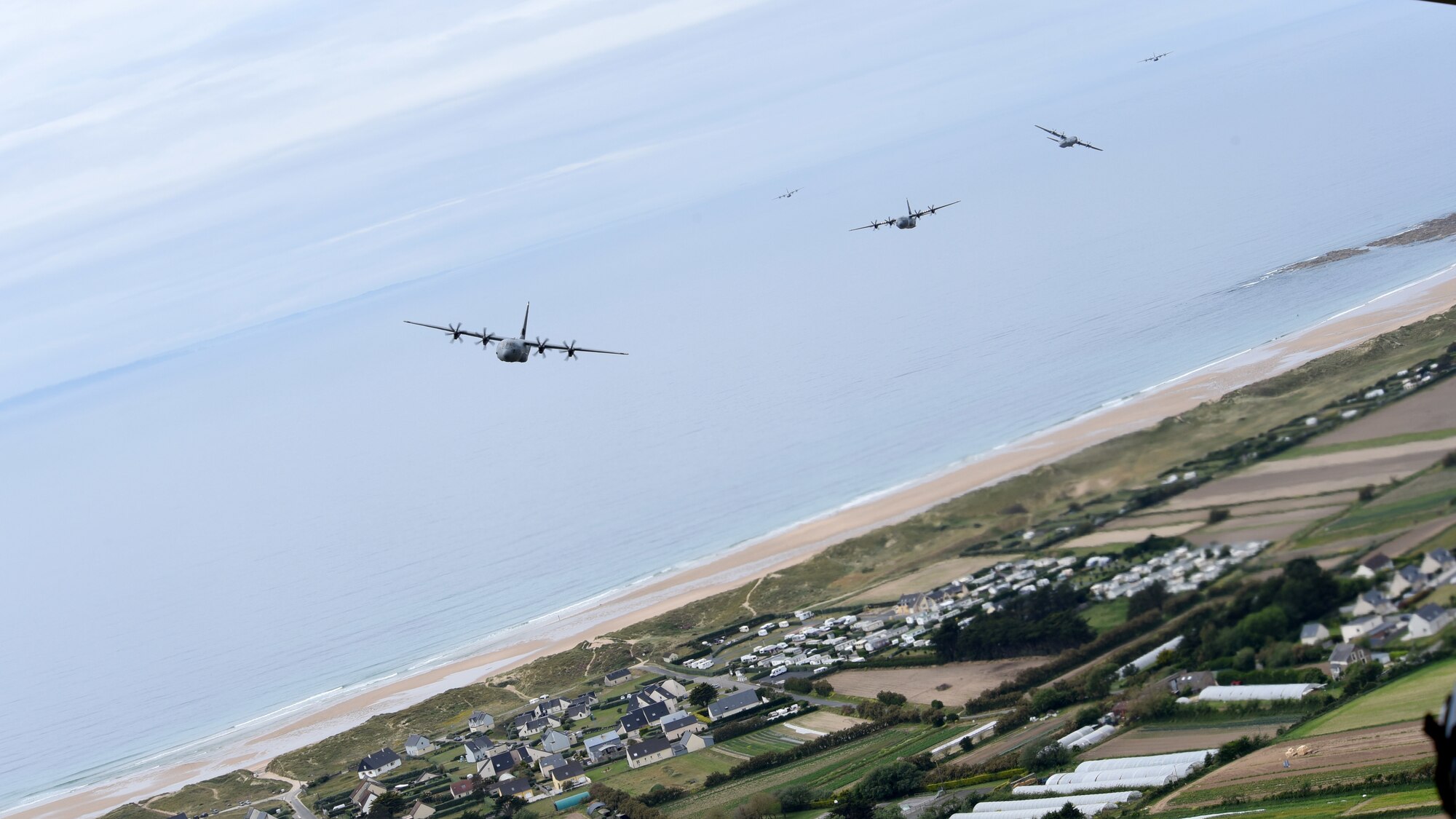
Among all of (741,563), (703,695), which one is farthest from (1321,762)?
(741,563)

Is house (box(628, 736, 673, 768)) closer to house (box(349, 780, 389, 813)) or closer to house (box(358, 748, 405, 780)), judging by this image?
house (box(349, 780, 389, 813))

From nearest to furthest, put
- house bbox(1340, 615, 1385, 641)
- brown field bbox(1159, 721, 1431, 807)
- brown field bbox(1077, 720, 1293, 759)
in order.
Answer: brown field bbox(1159, 721, 1431, 807) < house bbox(1340, 615, 1385, 641) < brown field bbox(1077, 720, 1293, 759)

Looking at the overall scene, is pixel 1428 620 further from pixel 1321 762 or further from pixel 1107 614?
pixel 1107 614

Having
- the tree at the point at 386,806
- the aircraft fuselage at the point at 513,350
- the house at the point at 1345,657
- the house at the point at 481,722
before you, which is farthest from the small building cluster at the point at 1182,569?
the house at the point at 481,722

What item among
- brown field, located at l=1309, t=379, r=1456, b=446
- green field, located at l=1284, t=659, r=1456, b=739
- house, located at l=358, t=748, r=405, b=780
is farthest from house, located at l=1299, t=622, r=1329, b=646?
Answer: house, located at l=358, t=748, r=405, b=780

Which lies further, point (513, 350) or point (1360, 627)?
point (513, 350)

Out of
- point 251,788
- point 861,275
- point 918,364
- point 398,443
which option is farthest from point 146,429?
point 251,788

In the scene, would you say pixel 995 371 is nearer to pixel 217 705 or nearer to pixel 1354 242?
pixel 1354 242
